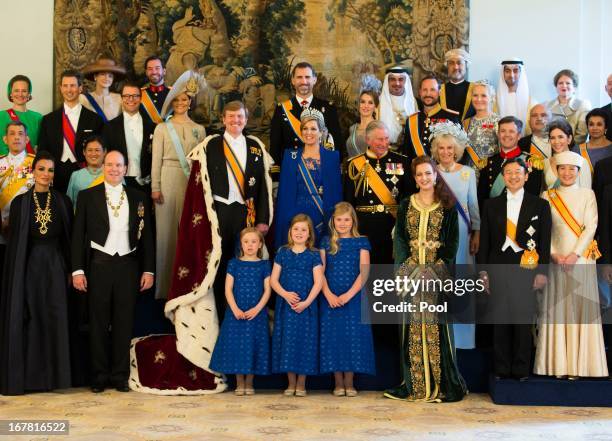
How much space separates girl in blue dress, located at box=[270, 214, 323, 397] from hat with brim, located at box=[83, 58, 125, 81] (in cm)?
235

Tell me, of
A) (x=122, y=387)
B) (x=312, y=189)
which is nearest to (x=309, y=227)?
(x=312, y=189)

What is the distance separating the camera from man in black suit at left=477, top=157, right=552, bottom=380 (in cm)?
631

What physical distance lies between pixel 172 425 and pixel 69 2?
4209 millimetres

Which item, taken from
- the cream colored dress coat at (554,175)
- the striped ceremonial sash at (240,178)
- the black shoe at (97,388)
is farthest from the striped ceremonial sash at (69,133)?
the cream colored dress coat at (554,175)

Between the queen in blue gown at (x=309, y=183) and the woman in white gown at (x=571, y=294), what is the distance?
1457 millimetres

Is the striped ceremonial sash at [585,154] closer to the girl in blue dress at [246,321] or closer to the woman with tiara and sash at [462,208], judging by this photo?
the woman with tiara and sash at [462,208]

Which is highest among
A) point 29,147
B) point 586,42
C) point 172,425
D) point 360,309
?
point 586,42

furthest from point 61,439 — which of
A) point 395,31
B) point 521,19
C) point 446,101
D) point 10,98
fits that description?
point 521,19

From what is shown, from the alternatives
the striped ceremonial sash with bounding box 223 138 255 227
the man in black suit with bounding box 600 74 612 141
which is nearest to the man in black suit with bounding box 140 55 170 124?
the striped ceremonial sash with bounding box 223 138 255 227

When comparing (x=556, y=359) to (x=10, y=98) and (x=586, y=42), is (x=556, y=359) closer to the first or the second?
(x=586, y=42)

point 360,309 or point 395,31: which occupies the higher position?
point 395,31

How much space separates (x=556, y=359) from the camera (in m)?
6.36

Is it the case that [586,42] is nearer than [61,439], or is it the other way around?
[61,439]

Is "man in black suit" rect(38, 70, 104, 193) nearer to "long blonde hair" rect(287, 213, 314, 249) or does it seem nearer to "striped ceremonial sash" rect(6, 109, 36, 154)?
"striped ceremonial sash" rect(6, 109, 36, 154)
